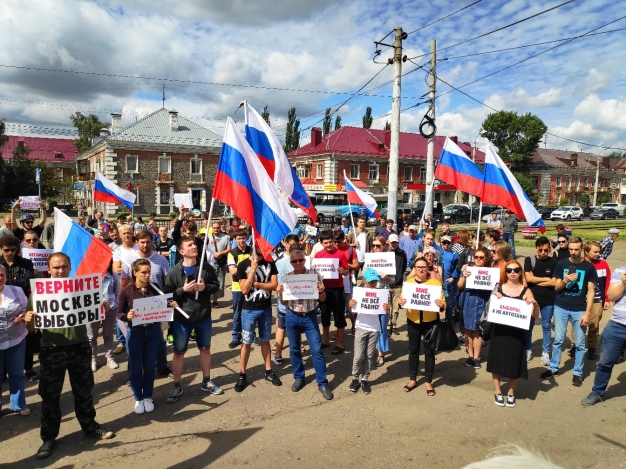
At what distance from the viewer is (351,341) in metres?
7.23

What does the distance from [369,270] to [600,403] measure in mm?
3128

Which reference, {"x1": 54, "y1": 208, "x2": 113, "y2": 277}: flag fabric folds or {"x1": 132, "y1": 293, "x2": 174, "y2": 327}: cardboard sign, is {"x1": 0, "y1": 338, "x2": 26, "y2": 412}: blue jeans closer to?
{"x1": 54, "y1": 208, "x2": 113, "y2": 277}: flag fabric folds

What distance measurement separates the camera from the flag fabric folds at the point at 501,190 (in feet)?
26.1

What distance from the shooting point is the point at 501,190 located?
26.1 feet

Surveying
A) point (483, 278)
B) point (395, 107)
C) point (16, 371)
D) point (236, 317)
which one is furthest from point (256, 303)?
point (395, 107)

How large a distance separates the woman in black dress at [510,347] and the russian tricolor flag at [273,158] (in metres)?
2.83

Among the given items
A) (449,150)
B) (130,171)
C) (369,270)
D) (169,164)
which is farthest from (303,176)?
(369,270)

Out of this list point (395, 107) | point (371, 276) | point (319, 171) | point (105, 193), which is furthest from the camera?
point (319, 171)

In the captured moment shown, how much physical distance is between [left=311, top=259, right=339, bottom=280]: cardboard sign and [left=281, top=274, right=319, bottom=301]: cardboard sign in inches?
43.7

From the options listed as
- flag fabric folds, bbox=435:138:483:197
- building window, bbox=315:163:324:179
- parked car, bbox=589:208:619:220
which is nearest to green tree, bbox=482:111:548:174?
parked car, bbox=589:208:619:220

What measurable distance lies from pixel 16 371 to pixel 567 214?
161ft

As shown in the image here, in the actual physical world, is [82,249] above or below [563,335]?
above

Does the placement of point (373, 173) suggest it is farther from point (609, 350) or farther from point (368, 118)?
point (609, 350)

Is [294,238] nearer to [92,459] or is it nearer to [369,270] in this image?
[369,270]
